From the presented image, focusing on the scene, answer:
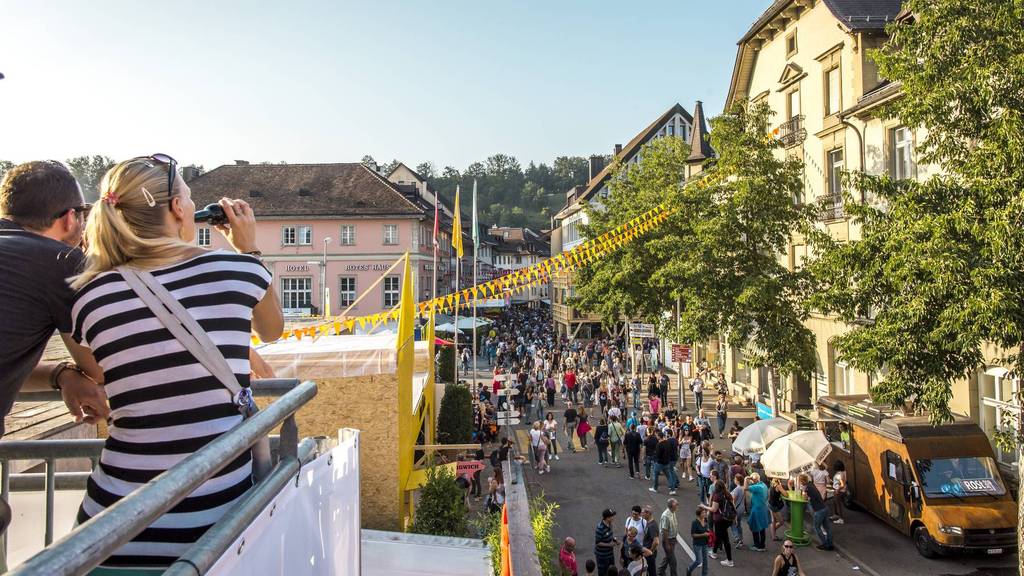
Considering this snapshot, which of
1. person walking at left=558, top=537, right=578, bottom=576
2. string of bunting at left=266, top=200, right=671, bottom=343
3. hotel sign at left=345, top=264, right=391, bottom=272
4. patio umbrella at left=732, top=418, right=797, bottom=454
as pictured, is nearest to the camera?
person walking at left=558, top=537, right=578, bottom=576

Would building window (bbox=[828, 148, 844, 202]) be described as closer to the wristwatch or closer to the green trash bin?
the green trash bin

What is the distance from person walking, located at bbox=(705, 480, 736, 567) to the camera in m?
14.0

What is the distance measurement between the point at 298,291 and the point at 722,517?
42.7 meters

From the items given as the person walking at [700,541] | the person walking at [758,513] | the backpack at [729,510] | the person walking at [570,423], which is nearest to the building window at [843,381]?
the person walking at [570,423]

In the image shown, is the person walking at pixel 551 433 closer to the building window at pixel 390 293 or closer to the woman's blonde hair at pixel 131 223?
the woman's blonde hair at pixel 131 223

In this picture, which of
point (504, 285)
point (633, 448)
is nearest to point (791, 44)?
point (504, 285)

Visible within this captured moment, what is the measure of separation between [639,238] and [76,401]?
31368mm

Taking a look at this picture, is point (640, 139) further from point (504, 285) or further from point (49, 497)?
point (49, 497)

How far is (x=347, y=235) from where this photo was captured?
170 ft

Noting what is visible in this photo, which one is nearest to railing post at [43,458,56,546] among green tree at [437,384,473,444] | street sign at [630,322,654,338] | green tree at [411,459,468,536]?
green tree at [411,459,468,536]

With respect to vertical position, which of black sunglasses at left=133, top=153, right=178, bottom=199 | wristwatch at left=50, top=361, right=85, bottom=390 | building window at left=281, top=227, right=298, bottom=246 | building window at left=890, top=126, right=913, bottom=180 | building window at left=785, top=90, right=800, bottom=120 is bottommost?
wristwatch at left=50, top=361, right=85, bottom=390

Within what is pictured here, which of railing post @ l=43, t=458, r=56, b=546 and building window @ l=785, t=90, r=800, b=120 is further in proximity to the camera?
building window @ l=785, t=90, r=800, b=120

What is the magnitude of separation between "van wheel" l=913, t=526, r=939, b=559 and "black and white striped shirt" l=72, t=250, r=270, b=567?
14672 millimetres

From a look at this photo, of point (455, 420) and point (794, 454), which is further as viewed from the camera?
point (455, 420)
